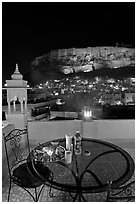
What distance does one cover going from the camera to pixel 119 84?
6.52 m

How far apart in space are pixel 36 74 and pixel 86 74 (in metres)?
2.16

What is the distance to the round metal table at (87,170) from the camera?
126cm

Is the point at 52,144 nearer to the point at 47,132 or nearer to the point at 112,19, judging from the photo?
the point at 47,132

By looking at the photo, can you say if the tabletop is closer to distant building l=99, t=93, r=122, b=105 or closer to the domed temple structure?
the domed temple structure

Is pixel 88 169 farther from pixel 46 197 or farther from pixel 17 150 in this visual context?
pixel 17 150

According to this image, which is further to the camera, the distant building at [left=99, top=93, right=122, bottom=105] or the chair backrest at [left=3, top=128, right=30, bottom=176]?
the distant building at [left=99, top=93, right=122, bottom=105]

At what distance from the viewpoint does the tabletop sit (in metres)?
1.27

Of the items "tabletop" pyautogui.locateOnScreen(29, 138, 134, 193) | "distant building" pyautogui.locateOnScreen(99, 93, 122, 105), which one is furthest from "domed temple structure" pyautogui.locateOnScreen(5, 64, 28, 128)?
"distant building" pyautogui.locateOnScreen(99, 93, 122, 105)

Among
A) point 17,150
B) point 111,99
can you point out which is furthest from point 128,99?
point 17,150

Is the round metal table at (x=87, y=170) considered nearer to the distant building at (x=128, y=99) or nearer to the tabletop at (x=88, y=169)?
the tabletop at (x=88, y=169)

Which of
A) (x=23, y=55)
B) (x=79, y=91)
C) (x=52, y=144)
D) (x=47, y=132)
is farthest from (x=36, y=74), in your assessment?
(x=52, y=144)

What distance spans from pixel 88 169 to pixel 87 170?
265 millimetres

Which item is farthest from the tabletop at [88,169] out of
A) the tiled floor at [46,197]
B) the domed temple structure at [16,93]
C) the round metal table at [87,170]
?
the domed temple structure at [16,93]

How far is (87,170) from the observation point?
1.54 metres
